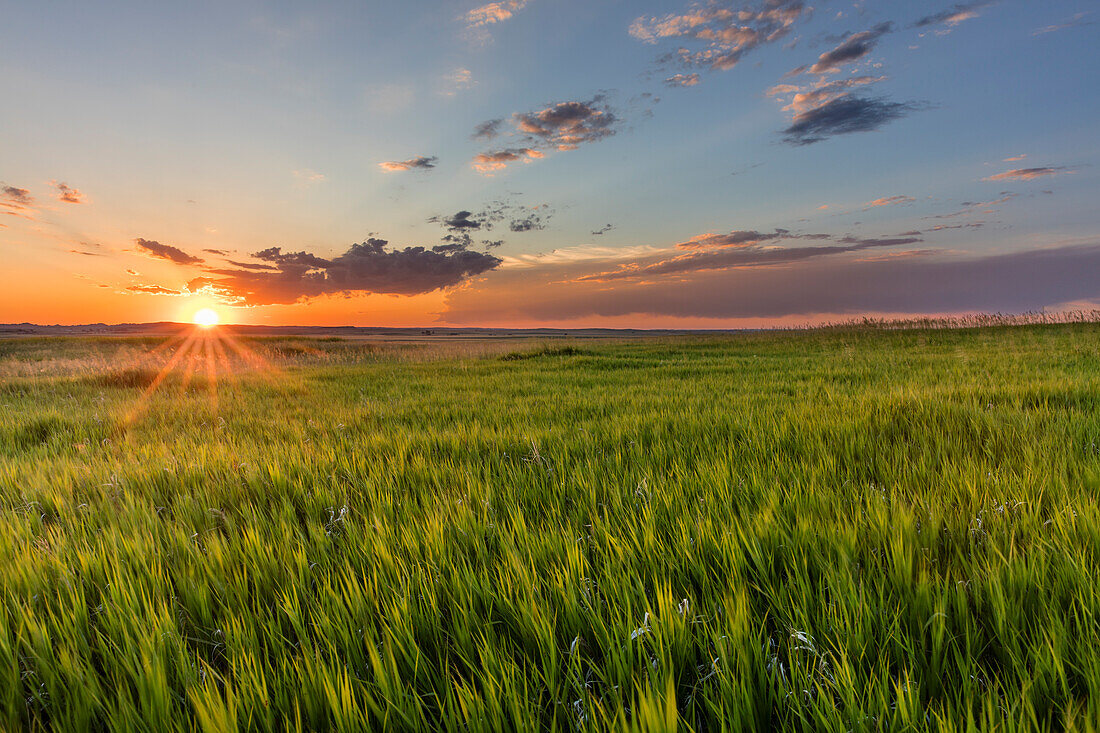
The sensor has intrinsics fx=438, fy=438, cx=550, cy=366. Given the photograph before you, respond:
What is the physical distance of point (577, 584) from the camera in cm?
160

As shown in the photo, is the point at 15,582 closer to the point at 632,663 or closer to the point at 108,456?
the point at 632,663

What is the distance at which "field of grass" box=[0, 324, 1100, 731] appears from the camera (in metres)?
1.13

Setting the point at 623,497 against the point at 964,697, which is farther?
the point at 623,497

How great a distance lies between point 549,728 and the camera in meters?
1.16

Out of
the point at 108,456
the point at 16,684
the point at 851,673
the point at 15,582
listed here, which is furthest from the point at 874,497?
the point at 108,456

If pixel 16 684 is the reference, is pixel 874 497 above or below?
above

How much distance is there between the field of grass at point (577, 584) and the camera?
3.72 ft

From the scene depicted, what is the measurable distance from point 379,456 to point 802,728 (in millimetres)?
3279

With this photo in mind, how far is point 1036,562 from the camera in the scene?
1.55m

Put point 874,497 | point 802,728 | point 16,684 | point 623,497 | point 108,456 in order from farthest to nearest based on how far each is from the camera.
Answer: point 108,456 < point 623,497 < point 874,497 < point 16,684 < point 802,728

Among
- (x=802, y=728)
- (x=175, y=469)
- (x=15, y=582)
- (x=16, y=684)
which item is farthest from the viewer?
(x=175, y=469)

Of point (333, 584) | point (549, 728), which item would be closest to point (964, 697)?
point (549, 728)

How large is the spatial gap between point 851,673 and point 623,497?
146 centimetres

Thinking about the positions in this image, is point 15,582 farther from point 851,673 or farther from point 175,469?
point 851,673
